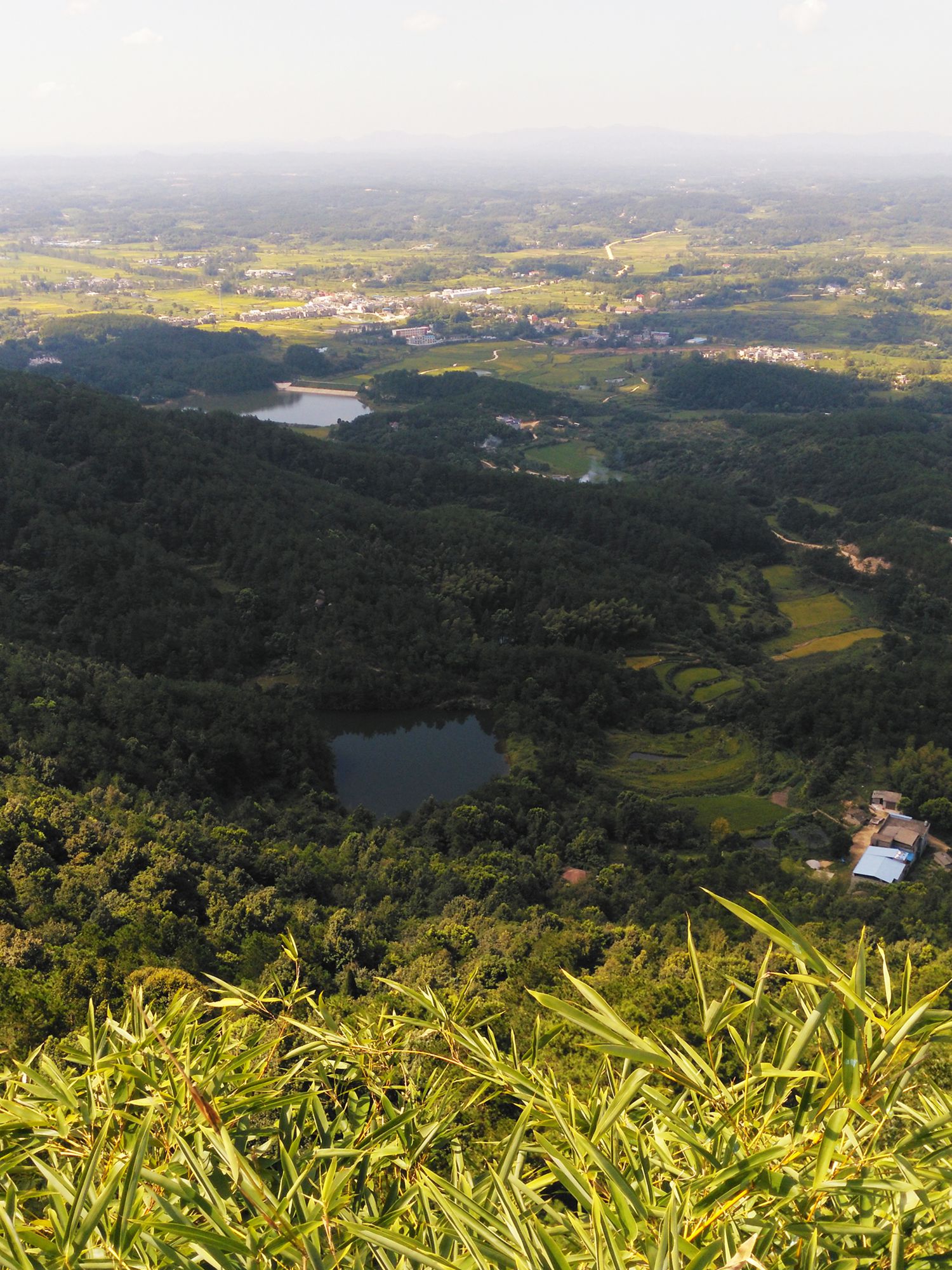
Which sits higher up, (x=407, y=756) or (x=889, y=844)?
(x=889, y=844)

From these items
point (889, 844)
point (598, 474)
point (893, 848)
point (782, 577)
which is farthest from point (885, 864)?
point (598, 474)

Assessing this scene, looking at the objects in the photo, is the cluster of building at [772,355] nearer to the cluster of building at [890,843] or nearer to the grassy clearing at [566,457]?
the grassy clearing at [566,457]

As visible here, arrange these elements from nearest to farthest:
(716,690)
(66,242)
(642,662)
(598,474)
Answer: (716,690)
(642,662)
(598,474)
(66,242)

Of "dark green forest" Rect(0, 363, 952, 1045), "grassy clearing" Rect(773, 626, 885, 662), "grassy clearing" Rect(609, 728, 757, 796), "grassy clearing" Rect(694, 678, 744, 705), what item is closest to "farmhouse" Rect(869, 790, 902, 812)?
"dark green forest" Rect(0, 363, 952, 1045)

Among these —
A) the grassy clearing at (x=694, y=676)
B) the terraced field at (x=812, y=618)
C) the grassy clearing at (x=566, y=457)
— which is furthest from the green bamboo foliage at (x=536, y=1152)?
the grassy clearing at (x=566, y=457)

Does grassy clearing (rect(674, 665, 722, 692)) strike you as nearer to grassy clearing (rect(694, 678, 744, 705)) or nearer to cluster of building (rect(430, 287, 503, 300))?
grassy clearing (rect(694, 678, 744, 705))

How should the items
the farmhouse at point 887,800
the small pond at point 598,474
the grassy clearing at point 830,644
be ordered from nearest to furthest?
1. the farmhouse at point 887,800
2. the grassy clearing at point 830,644
3. the small pond at point 598,474

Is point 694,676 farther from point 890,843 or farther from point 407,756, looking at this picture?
point 890,843
